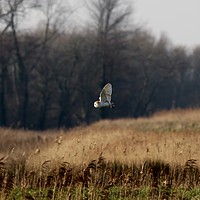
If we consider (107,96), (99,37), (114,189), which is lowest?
(114,189)

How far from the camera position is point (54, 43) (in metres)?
42.6

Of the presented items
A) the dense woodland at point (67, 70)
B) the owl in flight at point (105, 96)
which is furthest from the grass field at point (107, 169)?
the dense woodland at point (67, 70)

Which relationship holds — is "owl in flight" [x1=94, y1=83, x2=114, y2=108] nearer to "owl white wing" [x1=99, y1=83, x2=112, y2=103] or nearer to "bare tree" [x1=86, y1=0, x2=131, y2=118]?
"owl white wing" [x1=99, y1=83, x2=112, y2=103]

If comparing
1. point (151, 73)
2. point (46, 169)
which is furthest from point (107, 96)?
point (151, 73)

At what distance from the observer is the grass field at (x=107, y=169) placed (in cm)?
695

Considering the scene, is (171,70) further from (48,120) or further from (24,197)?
(24,197)

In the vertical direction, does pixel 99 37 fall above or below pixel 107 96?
above

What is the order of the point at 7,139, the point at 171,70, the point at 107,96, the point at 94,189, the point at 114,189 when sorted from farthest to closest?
the point at 171,70, the point at 7,139, the point at 114,189, the point at 94,189, the point at 107,96

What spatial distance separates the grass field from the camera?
695 centimetres

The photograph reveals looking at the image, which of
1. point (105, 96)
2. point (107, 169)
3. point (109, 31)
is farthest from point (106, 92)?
point (109, 31)

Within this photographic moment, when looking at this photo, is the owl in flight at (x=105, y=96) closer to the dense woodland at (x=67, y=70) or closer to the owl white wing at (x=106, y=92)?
the owl white wing at (x=106, y=92)

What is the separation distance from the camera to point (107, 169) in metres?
9.73

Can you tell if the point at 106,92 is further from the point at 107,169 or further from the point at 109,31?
the point at 109,31

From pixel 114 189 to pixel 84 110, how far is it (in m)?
33.1
